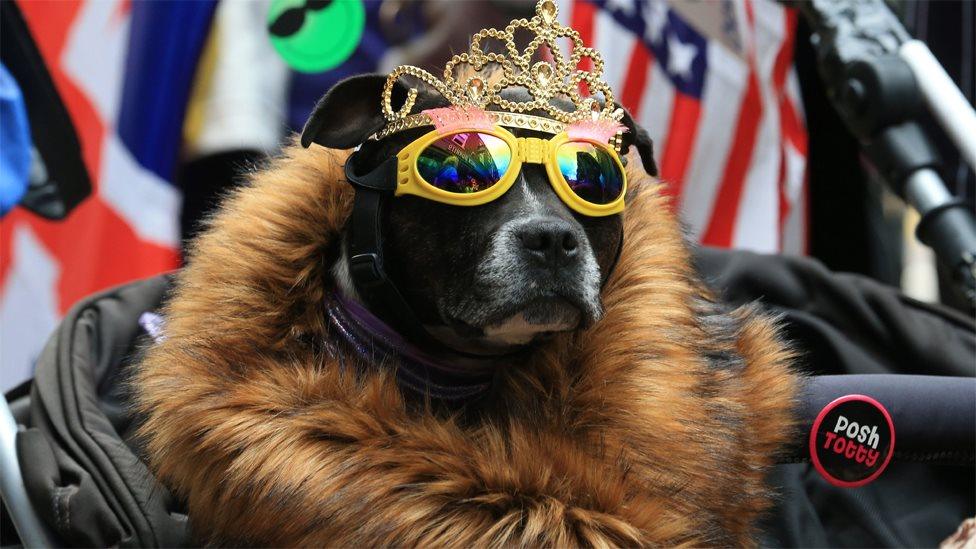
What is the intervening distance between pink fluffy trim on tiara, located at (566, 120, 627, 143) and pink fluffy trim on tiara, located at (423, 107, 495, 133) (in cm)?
14

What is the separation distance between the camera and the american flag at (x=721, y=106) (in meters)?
3.40

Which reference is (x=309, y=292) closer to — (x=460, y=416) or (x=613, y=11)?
(x=460, y=416)

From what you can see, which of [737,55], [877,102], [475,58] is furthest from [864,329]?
[737,55]

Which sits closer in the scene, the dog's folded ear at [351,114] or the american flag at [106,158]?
the dog's folded ear at [351,114]

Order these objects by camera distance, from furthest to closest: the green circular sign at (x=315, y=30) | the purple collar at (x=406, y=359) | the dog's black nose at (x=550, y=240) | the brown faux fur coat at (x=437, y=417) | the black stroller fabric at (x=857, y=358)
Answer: the green circular sign at (x=315, y=30) → the black stroller fabric at (x=857, y=358) → the purple collar at (x=406, y=359) → the dog's black nose at (x=550, y=240) → the brown faux fur coat at (x=437, y=417)

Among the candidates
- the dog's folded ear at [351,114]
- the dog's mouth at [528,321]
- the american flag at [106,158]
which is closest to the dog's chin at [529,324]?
the dog's mouth at [528,321]

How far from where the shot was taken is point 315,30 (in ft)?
9.20

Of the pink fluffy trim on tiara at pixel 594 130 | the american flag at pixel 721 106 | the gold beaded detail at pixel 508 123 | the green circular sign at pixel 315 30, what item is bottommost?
the american flag at pixel 721 106

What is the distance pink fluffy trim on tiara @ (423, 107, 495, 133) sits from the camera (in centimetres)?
151

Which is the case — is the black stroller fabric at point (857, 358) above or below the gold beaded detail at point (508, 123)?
below

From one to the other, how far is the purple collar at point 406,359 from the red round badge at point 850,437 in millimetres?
556

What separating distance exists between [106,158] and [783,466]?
6.34 feet

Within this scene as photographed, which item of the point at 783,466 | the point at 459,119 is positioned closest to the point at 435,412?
the point at 459,119

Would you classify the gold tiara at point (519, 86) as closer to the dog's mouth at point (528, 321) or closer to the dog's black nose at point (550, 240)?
the dog's black nose at point (550, 240)
